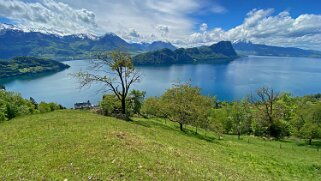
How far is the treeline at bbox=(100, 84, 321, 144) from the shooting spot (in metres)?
48.4

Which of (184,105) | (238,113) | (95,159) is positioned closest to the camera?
(95,159)

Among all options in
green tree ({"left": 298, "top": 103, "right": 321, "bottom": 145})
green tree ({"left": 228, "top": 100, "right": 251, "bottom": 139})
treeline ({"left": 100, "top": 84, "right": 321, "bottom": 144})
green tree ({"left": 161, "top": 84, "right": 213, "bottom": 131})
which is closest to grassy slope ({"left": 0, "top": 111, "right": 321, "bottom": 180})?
green tree ({"left": 161, "top": 84, "right": 213, "bottom": 131})

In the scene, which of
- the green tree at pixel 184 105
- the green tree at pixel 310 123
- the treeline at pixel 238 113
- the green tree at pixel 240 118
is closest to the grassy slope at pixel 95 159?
the green tree at pixel 184 105

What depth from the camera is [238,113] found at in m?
77.2

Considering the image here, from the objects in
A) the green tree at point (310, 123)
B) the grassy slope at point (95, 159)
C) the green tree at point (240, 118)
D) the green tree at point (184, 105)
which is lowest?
the green tree at point (240, 118)

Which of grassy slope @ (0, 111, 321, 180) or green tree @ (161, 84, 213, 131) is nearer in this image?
grassy slope @ (0, 111, 321, 180)

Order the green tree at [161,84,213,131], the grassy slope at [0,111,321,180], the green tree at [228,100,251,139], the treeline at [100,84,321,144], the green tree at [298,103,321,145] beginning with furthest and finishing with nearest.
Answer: the green tree at [228,100,251,139] → the green tree at [298,103,321,145] → the treeline at [100,84,321,144] → the green tree at [161,84,213,131] → the grassy slope at [0,111,321,180]

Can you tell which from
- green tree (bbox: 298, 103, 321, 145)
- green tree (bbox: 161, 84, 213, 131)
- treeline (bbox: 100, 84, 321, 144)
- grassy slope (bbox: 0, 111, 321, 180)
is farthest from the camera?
green tree (bbox: 298, 103, 321, 145)

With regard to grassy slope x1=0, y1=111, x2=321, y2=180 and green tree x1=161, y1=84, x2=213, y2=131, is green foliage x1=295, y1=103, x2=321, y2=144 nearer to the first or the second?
green tree x1=161, y1=84, x2=213, y2=131

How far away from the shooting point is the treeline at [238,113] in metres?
48.4

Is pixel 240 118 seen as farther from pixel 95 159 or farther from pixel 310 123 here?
pixel 95 159

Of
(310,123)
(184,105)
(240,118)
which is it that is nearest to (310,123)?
(310,123)

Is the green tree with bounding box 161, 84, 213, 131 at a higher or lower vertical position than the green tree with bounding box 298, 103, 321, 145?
higher

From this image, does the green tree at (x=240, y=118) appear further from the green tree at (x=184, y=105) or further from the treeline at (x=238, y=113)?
the green tree at (x=184, y=105)
